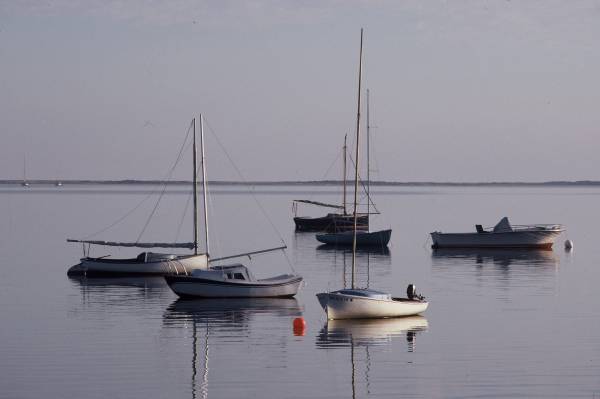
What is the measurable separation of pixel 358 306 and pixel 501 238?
52173mm

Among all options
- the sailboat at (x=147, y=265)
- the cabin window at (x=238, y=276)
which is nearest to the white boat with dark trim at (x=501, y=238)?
Result: the sailboat at (x=147, y=265)

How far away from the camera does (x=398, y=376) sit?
110 feet

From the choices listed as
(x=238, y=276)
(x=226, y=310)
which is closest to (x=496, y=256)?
(x=238, y=276)

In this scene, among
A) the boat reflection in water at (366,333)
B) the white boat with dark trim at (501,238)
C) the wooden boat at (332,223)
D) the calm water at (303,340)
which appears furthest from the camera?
the wooden boat at (332,223)

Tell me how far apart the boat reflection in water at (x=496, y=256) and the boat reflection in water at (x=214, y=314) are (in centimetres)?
3043

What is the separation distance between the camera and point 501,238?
308 ft

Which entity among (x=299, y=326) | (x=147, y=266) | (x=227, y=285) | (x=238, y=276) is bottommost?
(x=299, y=326)

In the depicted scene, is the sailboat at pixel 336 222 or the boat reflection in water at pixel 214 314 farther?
the sailboat at pixel 336 222

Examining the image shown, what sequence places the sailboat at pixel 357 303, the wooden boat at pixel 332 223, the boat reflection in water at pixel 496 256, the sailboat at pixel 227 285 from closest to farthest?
the sailboat at pixel 357 303 < the sailboat at pixel 227 285 < the boat reflection in water at pixel 496 256 < the wooden boat at pixel 332 223

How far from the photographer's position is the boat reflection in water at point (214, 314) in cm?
4053

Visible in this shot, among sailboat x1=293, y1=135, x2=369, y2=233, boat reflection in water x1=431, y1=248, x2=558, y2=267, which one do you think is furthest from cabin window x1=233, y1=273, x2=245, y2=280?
sailboat x1=293, y1=135, x2=369, y2=233

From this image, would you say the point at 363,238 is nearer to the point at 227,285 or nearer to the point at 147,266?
the point at 147,266

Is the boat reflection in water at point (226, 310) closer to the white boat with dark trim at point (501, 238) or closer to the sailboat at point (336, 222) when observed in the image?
the white boat with dark trim at point (501, 238)

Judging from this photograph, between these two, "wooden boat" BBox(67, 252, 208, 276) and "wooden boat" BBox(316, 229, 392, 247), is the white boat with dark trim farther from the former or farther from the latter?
"wooden boat" BBox(67, 252, 208, 276)
